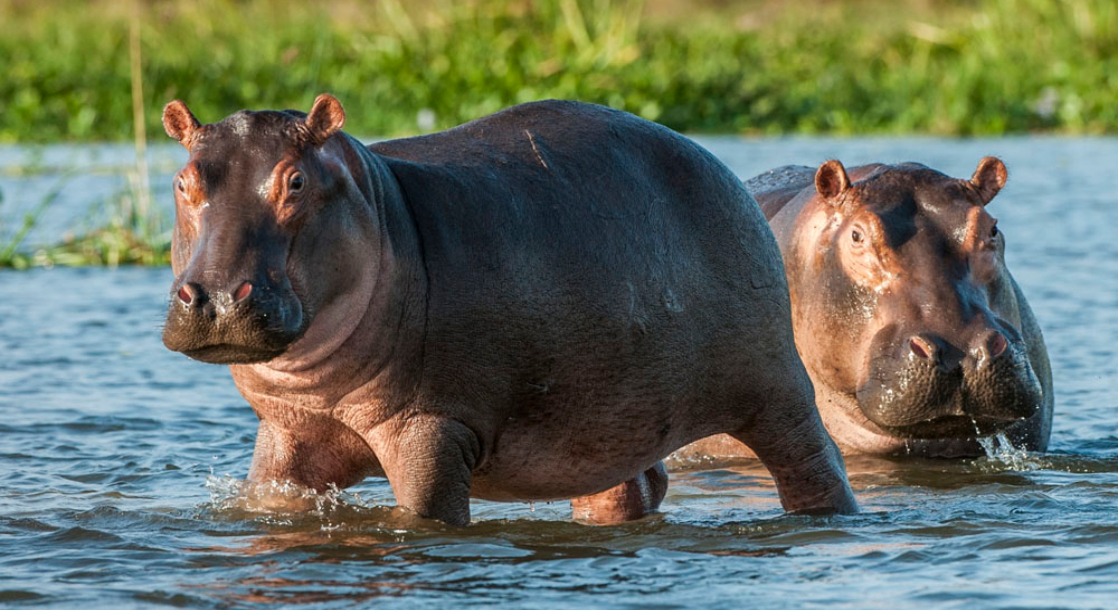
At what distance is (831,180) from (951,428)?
93cm

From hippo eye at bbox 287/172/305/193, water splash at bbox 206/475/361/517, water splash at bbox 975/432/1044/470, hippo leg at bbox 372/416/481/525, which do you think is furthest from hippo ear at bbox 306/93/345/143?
water splash at bbox 975/432/1044/470

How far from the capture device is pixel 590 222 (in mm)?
4652

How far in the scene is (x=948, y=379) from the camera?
5.50 meters

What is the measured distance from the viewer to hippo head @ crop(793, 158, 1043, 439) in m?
5.50

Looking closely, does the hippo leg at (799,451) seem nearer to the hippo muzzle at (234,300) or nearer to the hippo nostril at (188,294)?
the hippo muzzle at (234,300)

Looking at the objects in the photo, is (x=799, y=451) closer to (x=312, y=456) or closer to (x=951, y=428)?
(x=951, y=428)

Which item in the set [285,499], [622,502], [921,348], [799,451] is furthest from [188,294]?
[921,348]

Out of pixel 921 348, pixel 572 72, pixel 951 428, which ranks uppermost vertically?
pixel 572 72

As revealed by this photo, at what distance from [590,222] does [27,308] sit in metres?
5.25

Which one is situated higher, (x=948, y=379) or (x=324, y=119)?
(x=324, y=119)

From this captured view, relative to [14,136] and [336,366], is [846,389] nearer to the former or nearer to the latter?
[336,366]

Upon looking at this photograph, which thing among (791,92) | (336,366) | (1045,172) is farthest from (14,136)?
(336,366)

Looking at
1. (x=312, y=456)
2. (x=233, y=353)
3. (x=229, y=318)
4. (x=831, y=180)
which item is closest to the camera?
(x=229, y=318)

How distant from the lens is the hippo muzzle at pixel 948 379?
17.9ft
